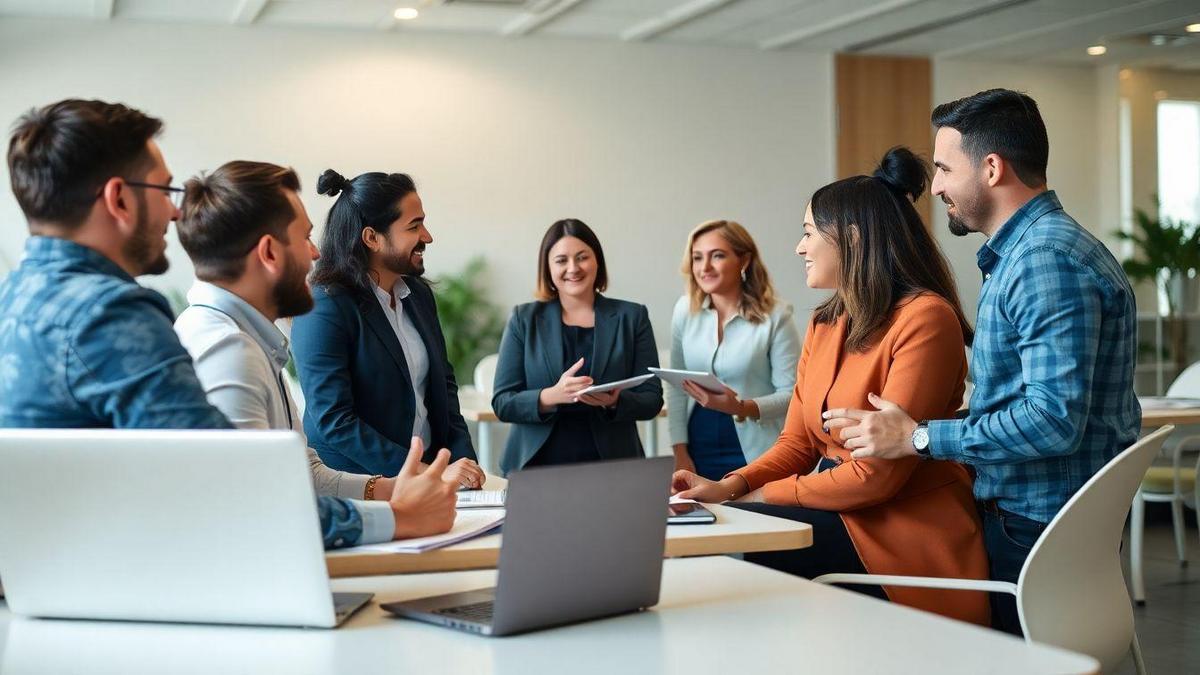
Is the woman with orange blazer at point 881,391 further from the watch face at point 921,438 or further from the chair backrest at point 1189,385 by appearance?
the chair backrest at point 1189,385

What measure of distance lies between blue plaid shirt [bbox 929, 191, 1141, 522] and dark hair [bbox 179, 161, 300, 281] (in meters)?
1.33

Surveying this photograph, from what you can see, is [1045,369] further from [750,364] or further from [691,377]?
[750,364]

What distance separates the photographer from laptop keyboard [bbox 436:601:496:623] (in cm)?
165

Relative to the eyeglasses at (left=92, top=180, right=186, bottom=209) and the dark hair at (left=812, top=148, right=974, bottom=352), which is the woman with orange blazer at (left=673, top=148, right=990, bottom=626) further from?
the eyeglasses at (left=92, top=180, right=186, bottom=209)

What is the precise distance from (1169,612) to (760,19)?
4.59 m

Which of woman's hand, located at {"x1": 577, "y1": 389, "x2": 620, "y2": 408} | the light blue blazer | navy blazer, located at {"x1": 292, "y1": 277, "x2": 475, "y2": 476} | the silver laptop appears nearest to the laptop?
the silver laptop

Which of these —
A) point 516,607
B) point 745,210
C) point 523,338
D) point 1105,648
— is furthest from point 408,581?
point 745,210

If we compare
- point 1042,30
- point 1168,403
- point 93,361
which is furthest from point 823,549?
point 1042,30

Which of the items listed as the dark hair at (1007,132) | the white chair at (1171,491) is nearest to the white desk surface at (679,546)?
the dark hair at (1007,132)

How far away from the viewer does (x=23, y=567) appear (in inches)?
67.4

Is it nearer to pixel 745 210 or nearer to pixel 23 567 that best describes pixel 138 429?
pixel 23 567

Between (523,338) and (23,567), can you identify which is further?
(523,338)

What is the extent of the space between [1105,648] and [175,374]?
173 cm

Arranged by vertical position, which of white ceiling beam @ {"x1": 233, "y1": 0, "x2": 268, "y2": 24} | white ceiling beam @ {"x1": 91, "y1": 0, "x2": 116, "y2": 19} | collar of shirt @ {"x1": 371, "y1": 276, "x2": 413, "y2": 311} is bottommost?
collar of shirt @ {"x1": 371, "y1": 276, "x2": 413, "y2": 311}
